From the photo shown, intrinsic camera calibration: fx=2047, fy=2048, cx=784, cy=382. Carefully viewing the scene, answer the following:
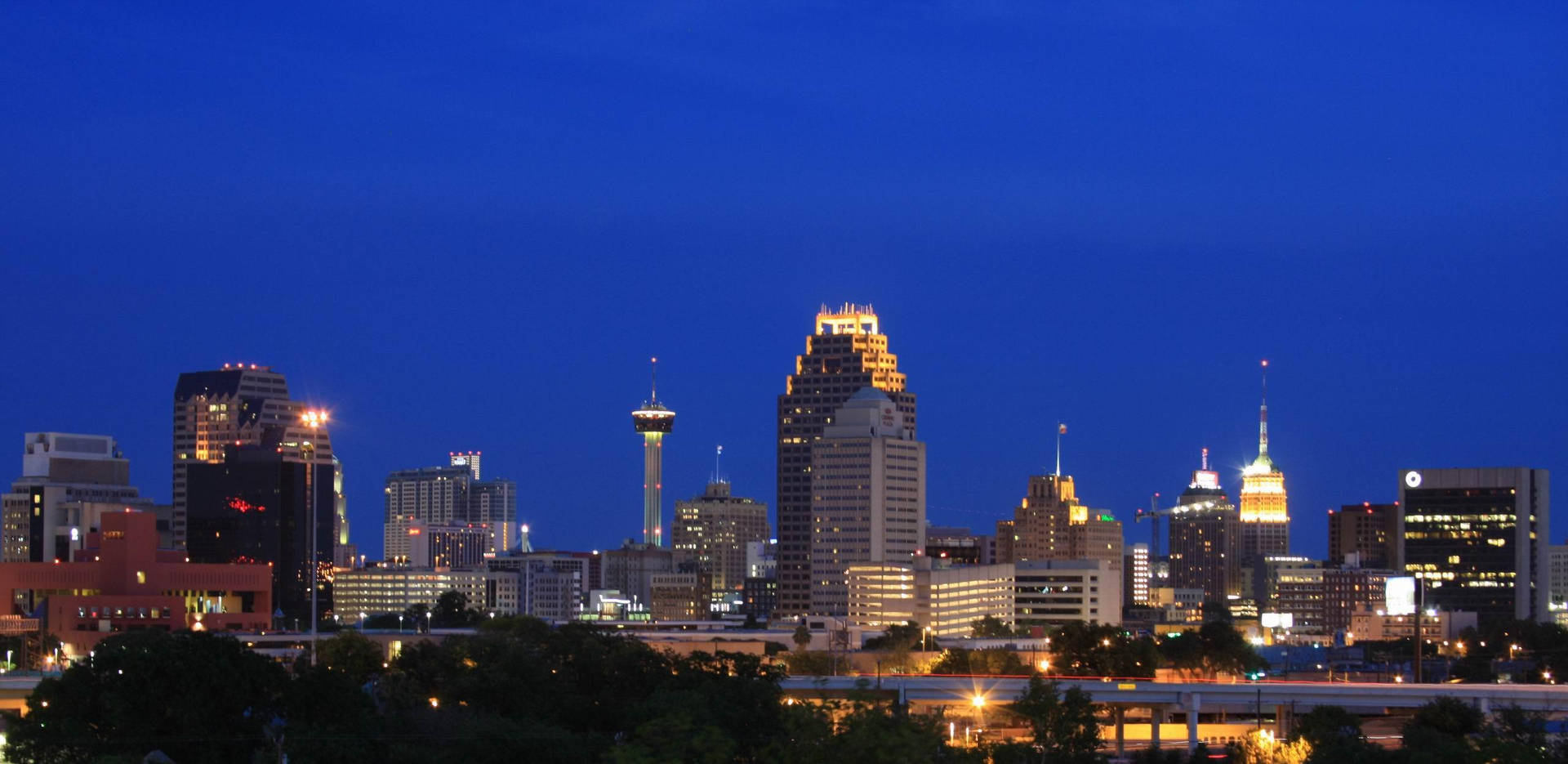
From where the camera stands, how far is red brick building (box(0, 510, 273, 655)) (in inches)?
6855

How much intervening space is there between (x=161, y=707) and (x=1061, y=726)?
119ft

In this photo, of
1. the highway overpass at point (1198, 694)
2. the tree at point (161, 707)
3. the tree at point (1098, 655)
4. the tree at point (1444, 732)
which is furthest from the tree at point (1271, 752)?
the tree at point (1098, 655)

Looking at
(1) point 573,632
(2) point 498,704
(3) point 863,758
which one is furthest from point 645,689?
(3) point 863,758

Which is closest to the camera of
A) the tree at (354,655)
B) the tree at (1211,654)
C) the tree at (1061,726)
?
the tree at (1061,726)

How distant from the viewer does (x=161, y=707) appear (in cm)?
7850

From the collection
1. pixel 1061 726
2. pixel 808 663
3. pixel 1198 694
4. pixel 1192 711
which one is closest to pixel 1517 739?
pixel 1061 726

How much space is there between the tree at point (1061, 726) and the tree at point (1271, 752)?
7.34 m

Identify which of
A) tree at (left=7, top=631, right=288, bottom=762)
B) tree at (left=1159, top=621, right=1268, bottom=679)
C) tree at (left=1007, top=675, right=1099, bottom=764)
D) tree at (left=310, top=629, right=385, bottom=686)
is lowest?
tree at (left=1159, top=621, right=1268, bottom=679)

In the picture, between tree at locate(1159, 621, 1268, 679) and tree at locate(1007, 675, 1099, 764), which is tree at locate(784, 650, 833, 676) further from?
tree at locate(1007, 675, 1099, 764)

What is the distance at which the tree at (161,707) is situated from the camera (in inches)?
3012

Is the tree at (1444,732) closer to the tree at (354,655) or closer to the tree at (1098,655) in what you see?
the tree at (1098,655)

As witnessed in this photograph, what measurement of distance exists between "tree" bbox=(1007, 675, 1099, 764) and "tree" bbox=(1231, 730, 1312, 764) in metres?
7.34

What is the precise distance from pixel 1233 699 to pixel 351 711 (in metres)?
64.7

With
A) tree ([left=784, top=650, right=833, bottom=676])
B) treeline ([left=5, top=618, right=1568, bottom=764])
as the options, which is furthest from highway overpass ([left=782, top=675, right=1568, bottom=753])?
tree ([left=784, top=650, right=833, bottom=676])
